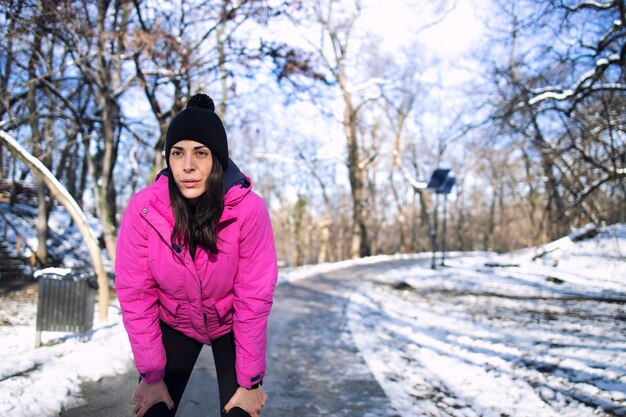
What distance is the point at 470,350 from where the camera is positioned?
5.79 meters

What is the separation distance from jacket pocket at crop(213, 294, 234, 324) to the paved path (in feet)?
6.67

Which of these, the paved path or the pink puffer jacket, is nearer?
the pink puffer jacket

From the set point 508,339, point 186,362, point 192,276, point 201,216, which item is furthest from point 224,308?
point 508,339

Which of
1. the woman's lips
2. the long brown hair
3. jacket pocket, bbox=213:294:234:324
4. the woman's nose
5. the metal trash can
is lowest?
the metal trash can

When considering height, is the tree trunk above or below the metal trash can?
above

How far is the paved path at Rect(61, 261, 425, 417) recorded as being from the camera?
12.6ft

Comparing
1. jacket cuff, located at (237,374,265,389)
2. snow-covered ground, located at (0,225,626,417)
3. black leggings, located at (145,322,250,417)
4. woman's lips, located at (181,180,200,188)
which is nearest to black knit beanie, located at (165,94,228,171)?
woman's lips, located at (181,180,200,188)

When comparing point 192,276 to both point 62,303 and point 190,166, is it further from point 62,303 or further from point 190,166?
point 62,303

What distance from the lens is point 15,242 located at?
17.0 m

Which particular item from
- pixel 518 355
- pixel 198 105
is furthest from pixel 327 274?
pixel 198 105

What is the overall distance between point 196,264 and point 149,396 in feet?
1.92

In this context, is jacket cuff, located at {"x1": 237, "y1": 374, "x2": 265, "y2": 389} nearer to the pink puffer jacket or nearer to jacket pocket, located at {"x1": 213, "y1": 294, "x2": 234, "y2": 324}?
the pink puffer jacket

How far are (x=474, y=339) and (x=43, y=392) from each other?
5.18 meters

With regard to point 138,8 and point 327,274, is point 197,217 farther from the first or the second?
point 327,274
